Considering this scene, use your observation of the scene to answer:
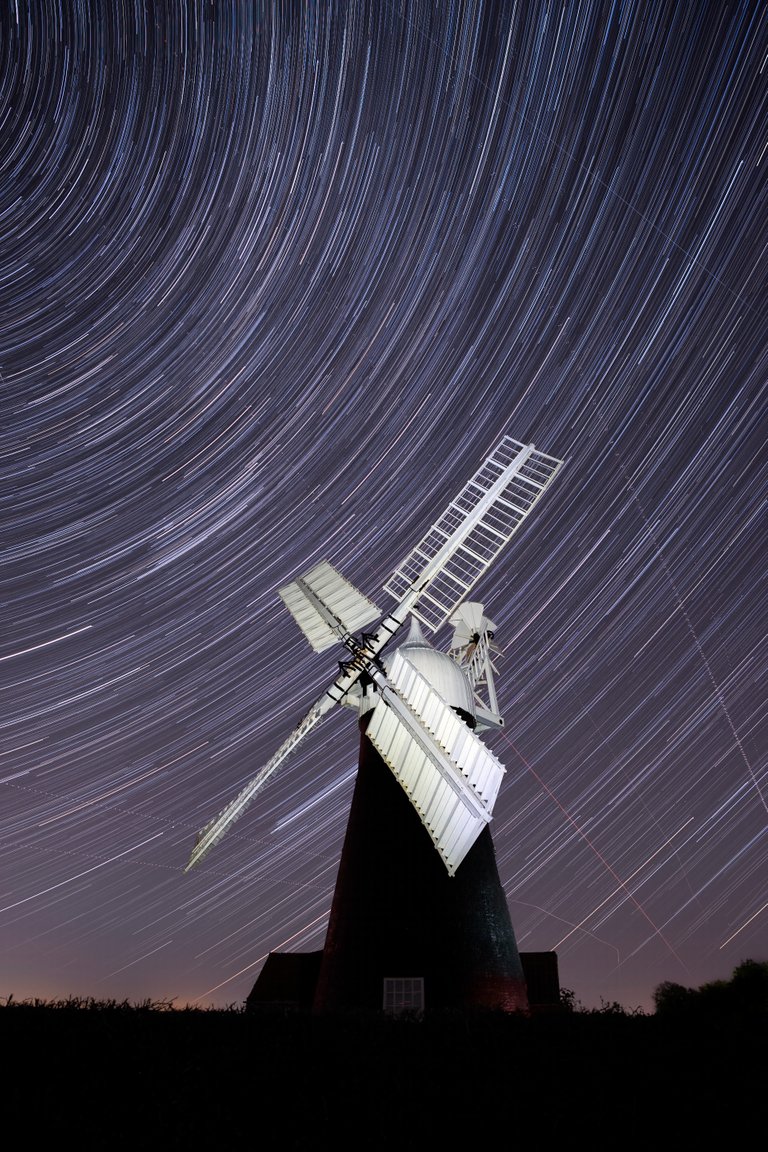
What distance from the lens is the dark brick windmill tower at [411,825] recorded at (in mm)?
13930

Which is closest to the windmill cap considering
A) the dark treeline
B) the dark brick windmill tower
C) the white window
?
the dark brick windmill tower

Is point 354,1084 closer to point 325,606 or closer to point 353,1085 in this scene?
point 353,1085

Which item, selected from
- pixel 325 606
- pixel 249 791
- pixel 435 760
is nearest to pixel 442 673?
pixel 435 760

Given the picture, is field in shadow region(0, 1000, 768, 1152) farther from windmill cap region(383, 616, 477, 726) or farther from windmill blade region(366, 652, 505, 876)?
windmill cap region(383, 616, 477, 726)

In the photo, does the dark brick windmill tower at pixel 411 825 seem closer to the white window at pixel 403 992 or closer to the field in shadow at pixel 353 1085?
the white window at pixel 403 992

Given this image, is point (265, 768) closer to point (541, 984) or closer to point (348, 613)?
point (348, 613)

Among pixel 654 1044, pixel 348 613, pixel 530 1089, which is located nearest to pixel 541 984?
pixel 348 613

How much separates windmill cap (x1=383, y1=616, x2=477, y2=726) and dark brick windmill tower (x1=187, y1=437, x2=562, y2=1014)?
0.04 meters

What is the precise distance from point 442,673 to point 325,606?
341cm

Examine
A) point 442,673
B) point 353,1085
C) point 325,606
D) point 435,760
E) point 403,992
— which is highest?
point 325,606

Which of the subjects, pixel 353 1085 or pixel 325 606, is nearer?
pixel 353 1085

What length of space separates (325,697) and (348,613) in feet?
7.02

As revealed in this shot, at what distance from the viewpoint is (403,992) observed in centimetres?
1358

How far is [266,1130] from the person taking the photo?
17.1ft
